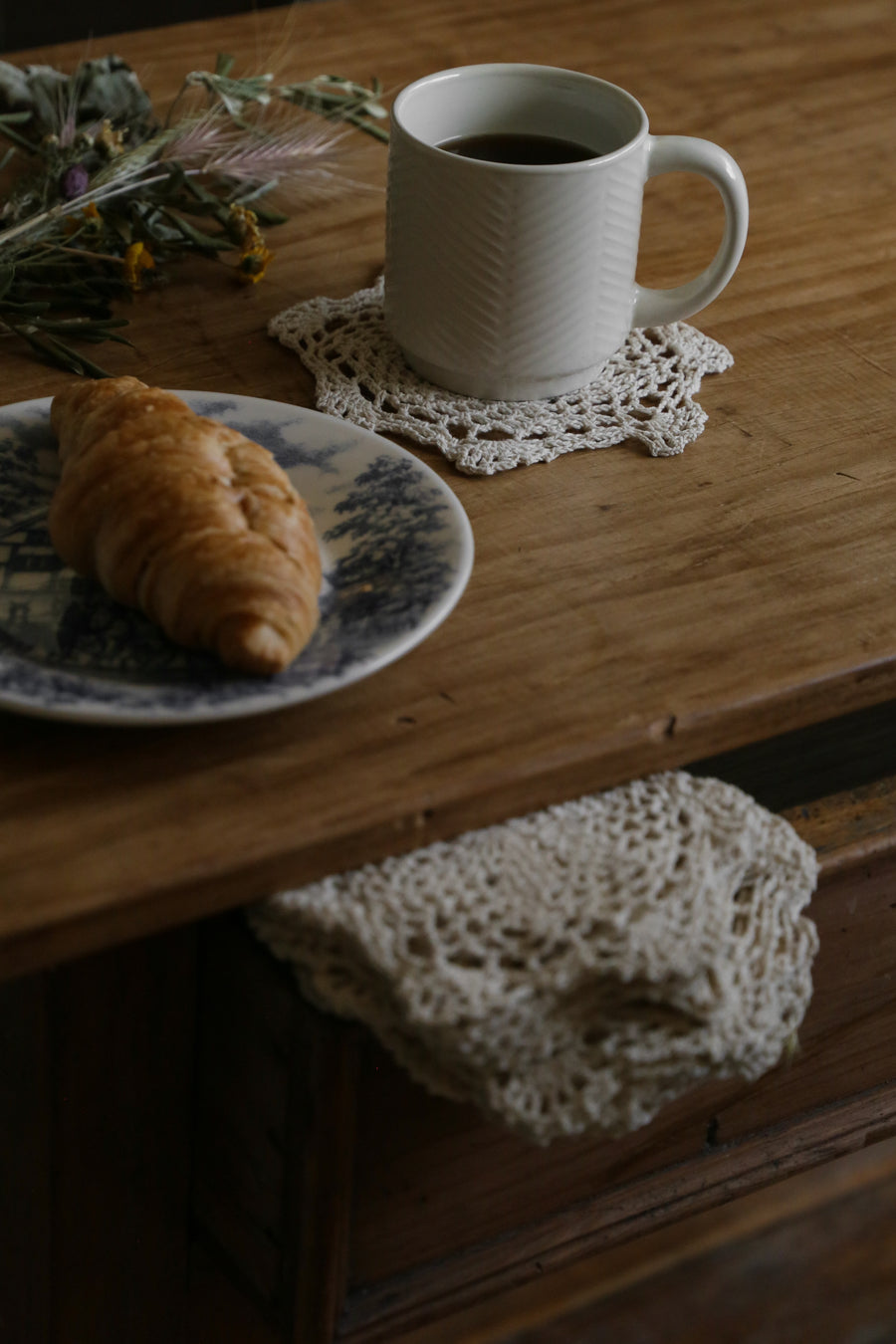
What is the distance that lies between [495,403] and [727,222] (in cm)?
16

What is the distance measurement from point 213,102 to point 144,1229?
2.47ft

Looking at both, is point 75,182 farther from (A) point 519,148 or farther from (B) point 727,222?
(B) point 727,222

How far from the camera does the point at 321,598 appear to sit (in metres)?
0.57

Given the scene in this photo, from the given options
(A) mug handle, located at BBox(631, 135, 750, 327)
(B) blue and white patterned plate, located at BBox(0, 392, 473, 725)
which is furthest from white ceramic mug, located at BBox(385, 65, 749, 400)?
(B) blue and white patterned plate, located at BBox(0, 392, 473, 725)

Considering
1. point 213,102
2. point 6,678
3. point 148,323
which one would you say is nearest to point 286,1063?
point 6,678

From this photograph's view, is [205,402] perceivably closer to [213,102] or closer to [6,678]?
[6,678]

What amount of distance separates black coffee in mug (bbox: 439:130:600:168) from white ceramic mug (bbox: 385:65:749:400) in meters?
0.01

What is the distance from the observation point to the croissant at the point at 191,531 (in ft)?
1.66

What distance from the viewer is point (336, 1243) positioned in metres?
0.62

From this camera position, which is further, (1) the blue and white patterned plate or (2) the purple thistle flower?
(2) the purple thistle flower

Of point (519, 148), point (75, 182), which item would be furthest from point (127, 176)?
point (519, 148)

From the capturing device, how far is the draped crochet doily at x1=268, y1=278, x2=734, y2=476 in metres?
0.71

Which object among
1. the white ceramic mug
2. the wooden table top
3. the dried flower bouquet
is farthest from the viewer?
the dried flower bouquet

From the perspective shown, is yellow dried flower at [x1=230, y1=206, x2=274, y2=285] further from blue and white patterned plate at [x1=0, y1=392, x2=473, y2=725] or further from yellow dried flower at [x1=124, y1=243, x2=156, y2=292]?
blue and white patterned plate at [x1=0, y1=392, x2=473, y2=725]
